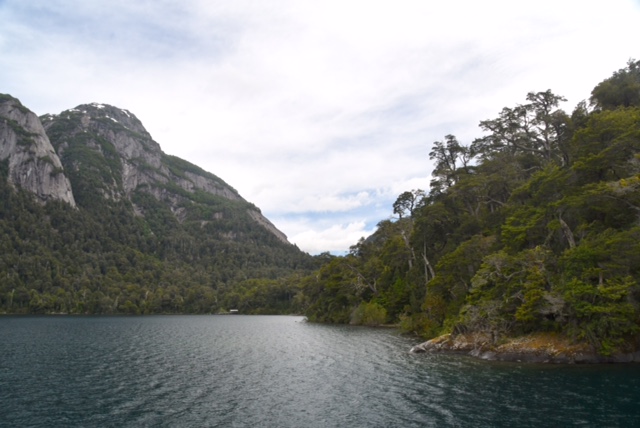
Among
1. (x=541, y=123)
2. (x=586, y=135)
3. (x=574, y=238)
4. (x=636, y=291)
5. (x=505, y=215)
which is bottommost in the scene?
(x=636, y=291)

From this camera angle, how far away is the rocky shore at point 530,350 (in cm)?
3503

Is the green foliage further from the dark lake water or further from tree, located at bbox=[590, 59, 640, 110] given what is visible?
tree, located at bbox=[590, 59, 640, 110]

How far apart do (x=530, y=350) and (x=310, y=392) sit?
22630 millimetres

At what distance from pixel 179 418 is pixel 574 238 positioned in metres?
44.2

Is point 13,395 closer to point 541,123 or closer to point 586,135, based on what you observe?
point 586,135

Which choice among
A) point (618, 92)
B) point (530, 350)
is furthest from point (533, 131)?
point (530, 350)

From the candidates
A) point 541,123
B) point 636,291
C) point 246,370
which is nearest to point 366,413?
point 246,370

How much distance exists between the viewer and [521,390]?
27.2 m

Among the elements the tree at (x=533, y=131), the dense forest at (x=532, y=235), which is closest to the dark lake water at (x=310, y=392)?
the dense forest at (x=532, y=235)

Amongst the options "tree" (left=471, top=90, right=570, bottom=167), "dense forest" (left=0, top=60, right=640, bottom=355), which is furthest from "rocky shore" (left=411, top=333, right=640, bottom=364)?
"tree" (left=471, top=90, right=570, bottom=167)

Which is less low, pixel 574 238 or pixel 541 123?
pixel 541 123

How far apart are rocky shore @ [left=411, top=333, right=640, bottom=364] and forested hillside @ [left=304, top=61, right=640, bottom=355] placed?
1047 mm

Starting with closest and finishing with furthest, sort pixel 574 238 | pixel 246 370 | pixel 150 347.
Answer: pixel 246 370
pixel 574 238
pixel 150 347

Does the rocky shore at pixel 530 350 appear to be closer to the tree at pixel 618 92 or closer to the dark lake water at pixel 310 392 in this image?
the dark lake water at pixel 310 392
